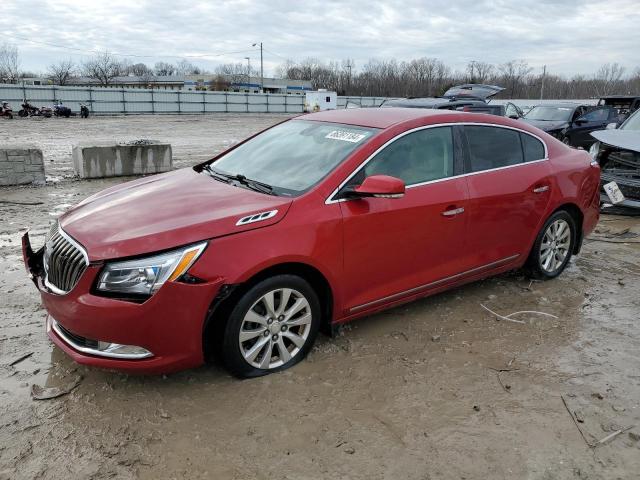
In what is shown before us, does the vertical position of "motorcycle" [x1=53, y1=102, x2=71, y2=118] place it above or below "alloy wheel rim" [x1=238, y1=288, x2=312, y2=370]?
above

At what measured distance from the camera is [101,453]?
2.71 metres

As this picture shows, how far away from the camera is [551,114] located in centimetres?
1744

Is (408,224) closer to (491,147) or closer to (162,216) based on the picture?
→ (491,147)

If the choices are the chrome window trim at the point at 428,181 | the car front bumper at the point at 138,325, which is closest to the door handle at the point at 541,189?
the chrome window trim at the point at 428,181

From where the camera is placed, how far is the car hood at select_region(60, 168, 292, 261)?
298 cm

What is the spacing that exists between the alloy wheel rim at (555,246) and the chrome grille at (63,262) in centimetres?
400

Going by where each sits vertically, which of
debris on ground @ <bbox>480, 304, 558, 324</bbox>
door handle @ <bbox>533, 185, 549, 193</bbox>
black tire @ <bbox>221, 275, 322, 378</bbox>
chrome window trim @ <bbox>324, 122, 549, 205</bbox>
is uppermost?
chrome window trim @ <bbox>324, 122, 549, 205</bbox>

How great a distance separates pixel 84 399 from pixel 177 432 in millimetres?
679

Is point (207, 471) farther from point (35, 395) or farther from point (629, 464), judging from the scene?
point (629, 464)

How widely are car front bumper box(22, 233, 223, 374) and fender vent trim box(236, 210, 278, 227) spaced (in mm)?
388

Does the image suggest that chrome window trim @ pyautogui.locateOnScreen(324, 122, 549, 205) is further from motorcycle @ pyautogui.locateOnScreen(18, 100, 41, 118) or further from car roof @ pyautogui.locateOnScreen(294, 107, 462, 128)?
motorcycle @ pyautogui.locateOnScreen(18, 100, 41, 118)

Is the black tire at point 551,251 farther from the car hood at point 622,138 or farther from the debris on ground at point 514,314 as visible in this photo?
the car hood at point 622,138

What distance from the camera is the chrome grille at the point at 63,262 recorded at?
303 cm

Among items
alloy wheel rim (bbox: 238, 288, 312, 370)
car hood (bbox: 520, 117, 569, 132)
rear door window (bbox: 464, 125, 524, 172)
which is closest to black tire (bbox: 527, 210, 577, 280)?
rear door window (bbox: 464, 125, 524, 172)
